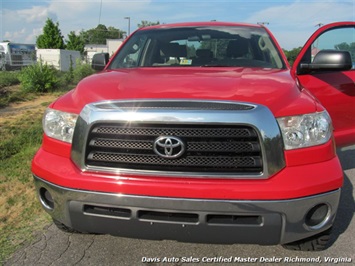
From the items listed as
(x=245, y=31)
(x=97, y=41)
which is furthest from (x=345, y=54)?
(x=97, y=41)

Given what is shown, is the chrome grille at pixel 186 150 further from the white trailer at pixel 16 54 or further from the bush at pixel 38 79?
the white trailer at pixel 16 54

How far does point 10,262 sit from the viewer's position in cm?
272

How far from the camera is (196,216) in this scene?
2105 millimetres

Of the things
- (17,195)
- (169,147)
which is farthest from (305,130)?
(17,195)

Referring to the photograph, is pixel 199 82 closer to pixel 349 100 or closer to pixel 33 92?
pixel 349 100

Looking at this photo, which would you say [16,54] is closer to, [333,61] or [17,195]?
[17,195]

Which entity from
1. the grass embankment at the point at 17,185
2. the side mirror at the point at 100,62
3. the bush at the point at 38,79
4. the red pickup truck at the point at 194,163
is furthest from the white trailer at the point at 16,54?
the red pickup truck at the point at 194,163

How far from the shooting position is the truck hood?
2.23 meters

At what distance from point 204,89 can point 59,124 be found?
3.42ft

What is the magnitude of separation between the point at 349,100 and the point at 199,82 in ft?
7.37

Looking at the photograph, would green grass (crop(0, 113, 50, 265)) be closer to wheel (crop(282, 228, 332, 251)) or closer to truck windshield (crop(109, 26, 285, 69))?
truck windshield (crop(109, 26, 285, 69))

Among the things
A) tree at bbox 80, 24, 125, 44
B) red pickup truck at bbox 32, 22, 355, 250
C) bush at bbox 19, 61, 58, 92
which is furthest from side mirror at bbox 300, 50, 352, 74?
tree at bbox 80, 24, 125, 44

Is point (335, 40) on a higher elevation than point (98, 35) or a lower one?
higher

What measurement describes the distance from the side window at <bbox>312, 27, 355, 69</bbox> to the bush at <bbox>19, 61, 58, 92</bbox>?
12.0 m
